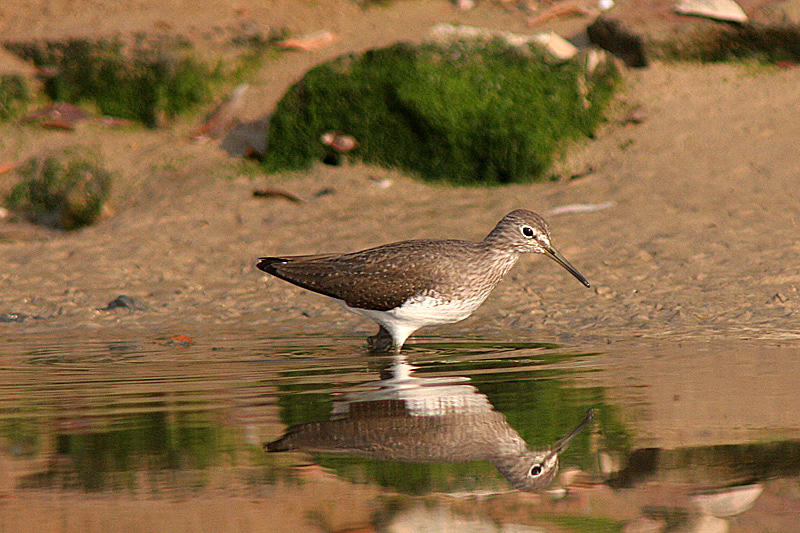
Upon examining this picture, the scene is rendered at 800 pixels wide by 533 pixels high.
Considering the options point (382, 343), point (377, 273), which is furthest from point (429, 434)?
point (377, 273)

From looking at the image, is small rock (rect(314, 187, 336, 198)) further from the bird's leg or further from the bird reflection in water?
the bird reflection in water

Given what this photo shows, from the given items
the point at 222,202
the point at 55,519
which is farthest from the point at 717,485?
the point at 222,202

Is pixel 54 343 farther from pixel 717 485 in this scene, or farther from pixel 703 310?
pixel 717 485

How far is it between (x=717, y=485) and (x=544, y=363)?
271 centimetres

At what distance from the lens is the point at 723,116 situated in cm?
1216

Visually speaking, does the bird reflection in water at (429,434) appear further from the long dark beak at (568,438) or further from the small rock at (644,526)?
the small rock at (644,526)

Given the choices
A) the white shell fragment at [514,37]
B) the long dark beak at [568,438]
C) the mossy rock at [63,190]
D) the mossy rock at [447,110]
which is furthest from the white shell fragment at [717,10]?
the long dark beak at [568,438]

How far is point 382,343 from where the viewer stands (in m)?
7.63

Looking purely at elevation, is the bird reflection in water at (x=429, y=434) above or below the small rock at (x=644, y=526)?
above

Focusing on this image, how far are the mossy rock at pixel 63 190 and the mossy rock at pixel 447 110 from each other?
1.92 m

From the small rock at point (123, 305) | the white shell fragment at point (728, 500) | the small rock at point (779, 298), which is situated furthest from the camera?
the small rock at point (123, 305)

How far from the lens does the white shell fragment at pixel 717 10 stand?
41.9ft

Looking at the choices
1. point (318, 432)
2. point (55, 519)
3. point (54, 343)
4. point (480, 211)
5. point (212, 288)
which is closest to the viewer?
point (55, 519)

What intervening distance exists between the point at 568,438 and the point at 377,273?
3317mm
